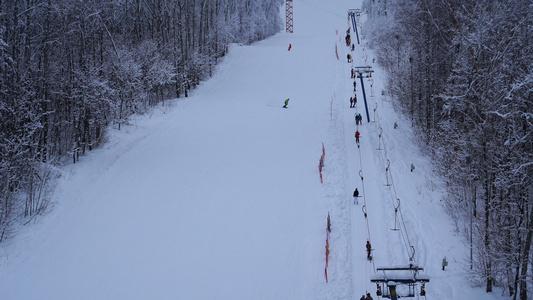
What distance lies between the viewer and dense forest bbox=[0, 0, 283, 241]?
18.6m

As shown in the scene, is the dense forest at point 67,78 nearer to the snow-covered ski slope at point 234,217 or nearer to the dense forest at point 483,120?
the snow-covered ski slope at point 234,217

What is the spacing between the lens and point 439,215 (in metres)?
19.3

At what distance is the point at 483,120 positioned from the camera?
53.0 ft

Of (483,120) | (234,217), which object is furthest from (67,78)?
(483,120)

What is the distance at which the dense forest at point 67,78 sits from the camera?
60.9 feet

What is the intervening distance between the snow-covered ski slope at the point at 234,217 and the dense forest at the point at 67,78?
4.61ft

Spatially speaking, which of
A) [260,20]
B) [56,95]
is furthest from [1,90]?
[260,20]

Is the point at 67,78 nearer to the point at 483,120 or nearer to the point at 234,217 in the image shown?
the point at 234,217

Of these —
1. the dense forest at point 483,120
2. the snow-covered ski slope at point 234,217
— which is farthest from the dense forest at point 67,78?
the dense forest at point 483,120

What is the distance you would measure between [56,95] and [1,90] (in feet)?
22.7

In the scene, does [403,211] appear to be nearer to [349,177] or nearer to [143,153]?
[349,177]

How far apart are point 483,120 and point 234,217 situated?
11.2 metres

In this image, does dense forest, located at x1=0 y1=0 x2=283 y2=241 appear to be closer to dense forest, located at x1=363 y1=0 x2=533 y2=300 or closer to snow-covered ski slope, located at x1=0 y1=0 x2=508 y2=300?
snow-covered ski slope, located at x1=0 y1=0 x2=508 y2=300

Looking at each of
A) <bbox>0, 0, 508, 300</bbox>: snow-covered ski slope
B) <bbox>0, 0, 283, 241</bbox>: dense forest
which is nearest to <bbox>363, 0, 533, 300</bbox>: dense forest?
<bbox>0, 0, 508, 300</bbox>: snow-covered ski slope
